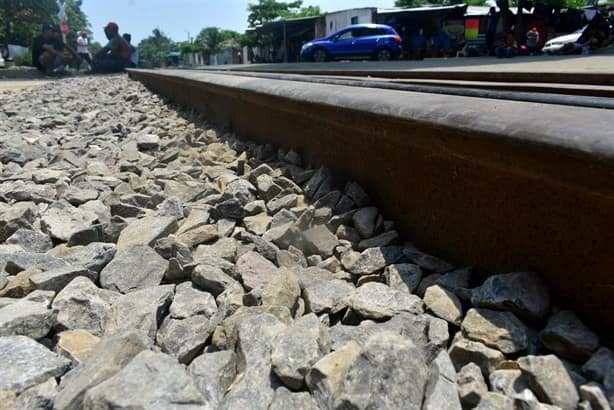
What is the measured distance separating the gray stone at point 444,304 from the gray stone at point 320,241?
0.49m

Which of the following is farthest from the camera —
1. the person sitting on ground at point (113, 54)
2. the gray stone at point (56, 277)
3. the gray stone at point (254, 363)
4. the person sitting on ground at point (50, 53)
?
the person sitting on ground at point (113, 54)

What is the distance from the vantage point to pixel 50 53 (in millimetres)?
19375

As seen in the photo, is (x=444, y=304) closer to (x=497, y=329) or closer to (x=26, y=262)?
(x=497, y=329)

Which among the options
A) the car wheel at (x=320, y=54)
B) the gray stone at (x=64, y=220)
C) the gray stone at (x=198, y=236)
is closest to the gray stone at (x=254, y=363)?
the gray stone at (x=198, y=236)

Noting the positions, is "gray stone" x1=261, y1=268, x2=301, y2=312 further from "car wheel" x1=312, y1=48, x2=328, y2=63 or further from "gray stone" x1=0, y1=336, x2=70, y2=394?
"car wheel" x1=312, y1=48, x2=328, y2=63

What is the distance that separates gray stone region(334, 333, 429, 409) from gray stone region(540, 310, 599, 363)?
295 mm

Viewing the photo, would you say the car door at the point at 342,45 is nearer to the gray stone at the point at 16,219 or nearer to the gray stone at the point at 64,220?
the gray stone at the point at 64,220

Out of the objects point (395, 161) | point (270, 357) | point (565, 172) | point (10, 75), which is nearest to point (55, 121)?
A: point (395, 161)

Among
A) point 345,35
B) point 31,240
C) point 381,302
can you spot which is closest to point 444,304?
point 381,302

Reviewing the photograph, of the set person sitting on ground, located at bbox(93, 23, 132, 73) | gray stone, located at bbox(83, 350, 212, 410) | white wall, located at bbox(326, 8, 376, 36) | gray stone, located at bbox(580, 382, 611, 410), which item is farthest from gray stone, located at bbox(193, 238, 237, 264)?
white wall, located at bbox(326, 8, 376, 36)

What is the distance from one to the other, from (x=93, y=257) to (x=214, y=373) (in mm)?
796

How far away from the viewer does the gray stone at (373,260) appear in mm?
1526

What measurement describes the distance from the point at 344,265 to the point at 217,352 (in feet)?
1.93

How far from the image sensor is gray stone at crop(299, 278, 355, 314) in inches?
52.4
